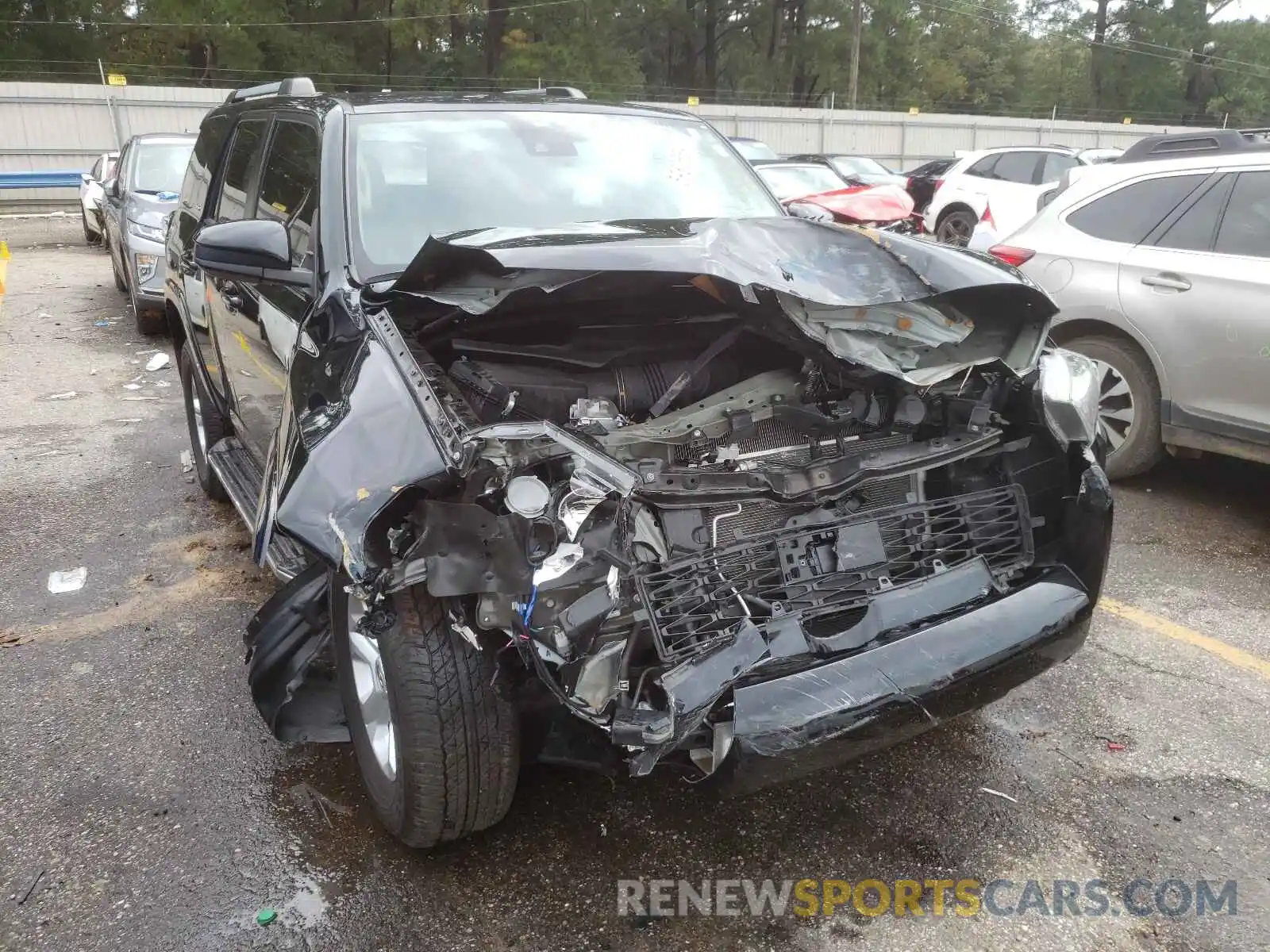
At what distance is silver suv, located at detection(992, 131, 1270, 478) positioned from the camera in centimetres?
450

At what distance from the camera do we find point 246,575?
14.1 feet

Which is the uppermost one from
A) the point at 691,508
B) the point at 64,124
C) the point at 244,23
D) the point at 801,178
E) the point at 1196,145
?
the point at 244,23

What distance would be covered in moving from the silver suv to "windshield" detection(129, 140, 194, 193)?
26.9 feet

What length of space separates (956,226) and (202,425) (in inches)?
454

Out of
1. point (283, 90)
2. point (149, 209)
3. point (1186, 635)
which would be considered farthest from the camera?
point (149, 209)

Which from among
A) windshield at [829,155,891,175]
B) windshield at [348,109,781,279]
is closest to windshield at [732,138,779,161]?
windshield at [829,155,891,175]

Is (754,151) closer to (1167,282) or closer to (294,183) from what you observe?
(1167,282)

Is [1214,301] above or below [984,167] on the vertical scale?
below

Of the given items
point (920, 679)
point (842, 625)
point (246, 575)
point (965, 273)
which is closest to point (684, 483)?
point (842, 625)

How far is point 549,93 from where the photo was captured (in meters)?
4.23

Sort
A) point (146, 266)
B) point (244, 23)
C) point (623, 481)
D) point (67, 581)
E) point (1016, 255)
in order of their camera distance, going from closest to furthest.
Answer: point (623, 481) < point (67, 581) < point (1016, 255) < point (146, 266) < point (244, 23)

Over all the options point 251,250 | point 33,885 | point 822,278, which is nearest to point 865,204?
point 822,278

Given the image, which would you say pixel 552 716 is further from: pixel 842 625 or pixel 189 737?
pixel 189 737

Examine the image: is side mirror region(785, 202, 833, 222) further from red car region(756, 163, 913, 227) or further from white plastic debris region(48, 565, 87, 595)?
white plastic debris region(48, 565, 87, 595)
